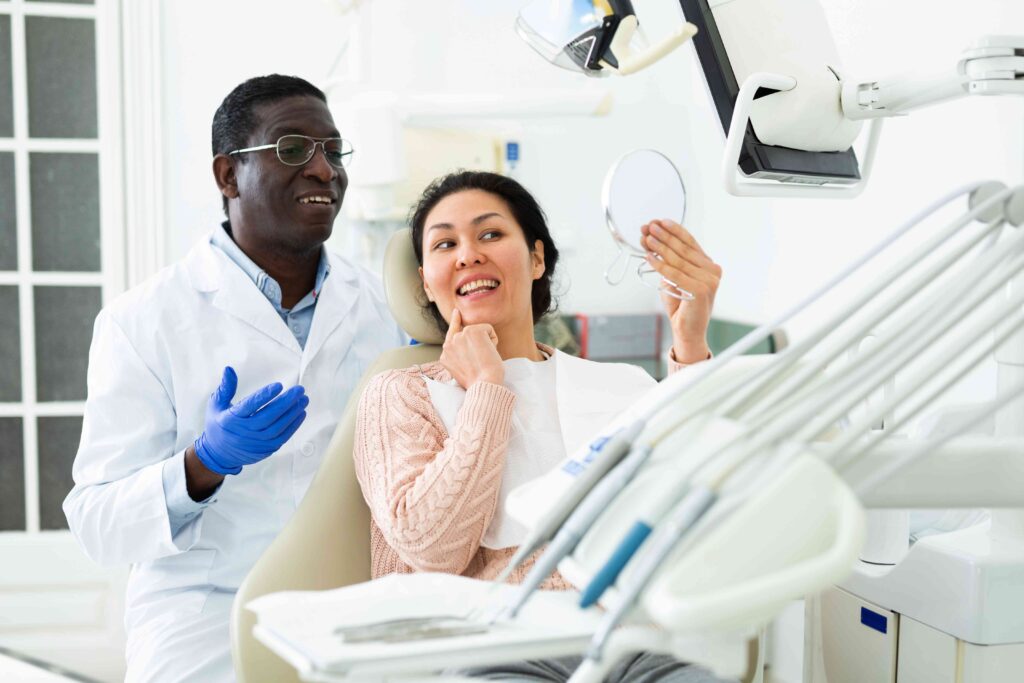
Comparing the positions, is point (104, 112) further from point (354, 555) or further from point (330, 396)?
point (354, 555)

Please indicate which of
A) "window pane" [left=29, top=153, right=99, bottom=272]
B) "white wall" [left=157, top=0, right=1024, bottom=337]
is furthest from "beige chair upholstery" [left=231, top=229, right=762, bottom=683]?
"window pane" [left=29, top=153, right=99, bottom=272]

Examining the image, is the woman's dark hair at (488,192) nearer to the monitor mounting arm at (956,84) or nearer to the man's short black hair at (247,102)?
the man's short black hair at (247,102)

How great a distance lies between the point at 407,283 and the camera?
168 cm

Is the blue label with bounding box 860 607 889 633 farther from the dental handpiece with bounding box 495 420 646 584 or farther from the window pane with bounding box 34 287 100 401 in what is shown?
the window pane with bounding box 34 287 100 401

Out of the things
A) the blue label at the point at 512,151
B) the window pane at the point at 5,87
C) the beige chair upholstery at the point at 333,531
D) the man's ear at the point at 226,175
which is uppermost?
the window pane at the point at 5,87

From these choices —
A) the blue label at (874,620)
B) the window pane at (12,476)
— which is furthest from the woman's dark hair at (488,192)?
the window pane at (12,476)

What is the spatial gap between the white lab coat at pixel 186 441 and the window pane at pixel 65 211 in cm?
132

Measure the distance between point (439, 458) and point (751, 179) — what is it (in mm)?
578

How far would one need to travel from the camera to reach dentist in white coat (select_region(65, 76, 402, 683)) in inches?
60.9

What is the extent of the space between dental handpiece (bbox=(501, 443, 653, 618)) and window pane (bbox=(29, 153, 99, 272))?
8.62 ft

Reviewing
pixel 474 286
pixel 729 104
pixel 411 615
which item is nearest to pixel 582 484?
pixel 411 615

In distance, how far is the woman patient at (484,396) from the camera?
1352 mm

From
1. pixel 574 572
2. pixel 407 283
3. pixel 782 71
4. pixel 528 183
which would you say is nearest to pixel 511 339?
pixel 407 283

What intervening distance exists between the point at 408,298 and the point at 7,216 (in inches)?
70.7
